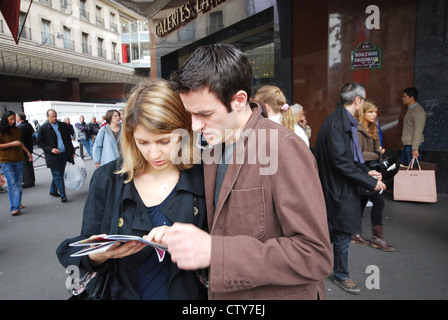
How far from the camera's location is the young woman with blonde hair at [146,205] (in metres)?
1.39

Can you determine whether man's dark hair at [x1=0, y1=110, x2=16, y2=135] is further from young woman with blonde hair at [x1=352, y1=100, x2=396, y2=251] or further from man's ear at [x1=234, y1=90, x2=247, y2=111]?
man's ear at [x1=234, y1=90, x2=247, y2=111]

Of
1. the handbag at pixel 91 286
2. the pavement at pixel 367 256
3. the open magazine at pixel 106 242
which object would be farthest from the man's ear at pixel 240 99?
the pavement at pixel 367 256

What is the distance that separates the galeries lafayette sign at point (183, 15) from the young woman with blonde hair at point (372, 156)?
6034mm

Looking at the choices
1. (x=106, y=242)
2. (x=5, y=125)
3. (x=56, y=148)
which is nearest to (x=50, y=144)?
(x=56, y=148)

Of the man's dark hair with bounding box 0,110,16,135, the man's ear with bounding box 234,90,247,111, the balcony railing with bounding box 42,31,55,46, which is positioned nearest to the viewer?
the man's ear with bounding box 234,90,247,111

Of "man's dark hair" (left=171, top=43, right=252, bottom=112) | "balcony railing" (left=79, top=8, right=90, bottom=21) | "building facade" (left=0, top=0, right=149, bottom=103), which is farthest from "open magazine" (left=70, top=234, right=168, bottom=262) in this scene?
"balcony railing" (left=79, top=8, right=90, bottom=21)

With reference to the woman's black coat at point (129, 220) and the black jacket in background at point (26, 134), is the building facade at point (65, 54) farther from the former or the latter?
the woman's black coat at point (129, 220)

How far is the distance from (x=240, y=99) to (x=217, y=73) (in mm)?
138

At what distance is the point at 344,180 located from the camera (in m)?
3.20

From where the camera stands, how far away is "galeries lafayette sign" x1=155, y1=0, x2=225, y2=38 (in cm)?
937

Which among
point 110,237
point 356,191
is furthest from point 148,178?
point 356,191

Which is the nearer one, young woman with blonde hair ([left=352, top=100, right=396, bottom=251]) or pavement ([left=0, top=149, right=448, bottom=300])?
pavement ([left=0, top=149, right=448, bottom=300])

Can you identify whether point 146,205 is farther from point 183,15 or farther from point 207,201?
point 183,15

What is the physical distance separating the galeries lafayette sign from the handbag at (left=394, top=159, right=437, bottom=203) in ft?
21.2
